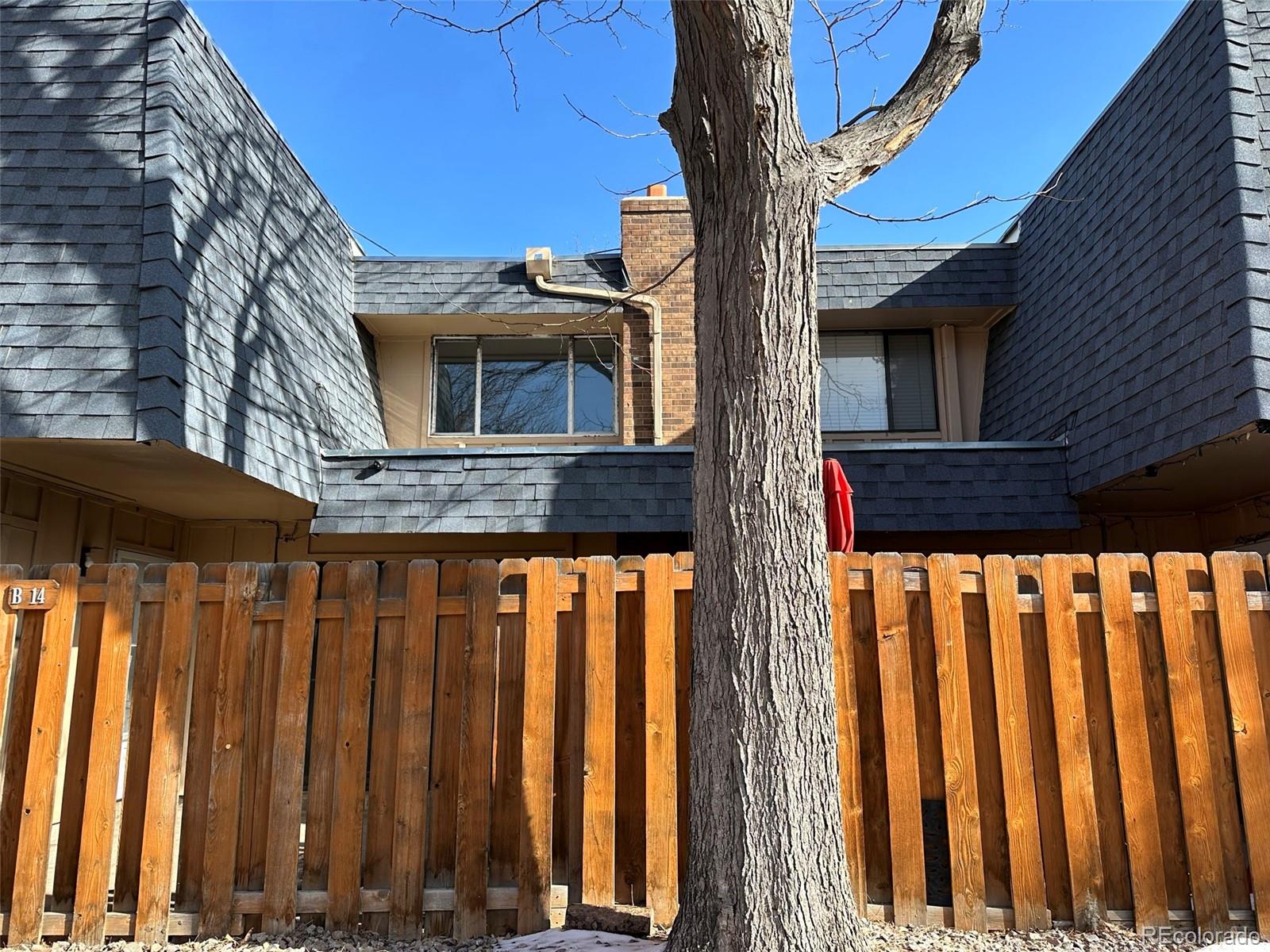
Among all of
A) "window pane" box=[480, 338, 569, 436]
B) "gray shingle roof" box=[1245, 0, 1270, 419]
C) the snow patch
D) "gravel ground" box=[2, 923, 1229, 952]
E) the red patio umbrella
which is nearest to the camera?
the snow patch

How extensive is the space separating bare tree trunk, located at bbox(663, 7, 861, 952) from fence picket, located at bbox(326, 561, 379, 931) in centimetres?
156

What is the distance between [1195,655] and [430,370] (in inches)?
352

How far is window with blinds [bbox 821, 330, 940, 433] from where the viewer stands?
34.8 ft

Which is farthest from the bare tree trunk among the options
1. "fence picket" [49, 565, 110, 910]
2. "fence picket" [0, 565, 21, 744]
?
"fence picket" [0, 565, 21, 744]

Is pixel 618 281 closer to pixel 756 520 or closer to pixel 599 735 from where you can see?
pixel 599 735

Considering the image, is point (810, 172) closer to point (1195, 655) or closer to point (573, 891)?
point (1195, 655)

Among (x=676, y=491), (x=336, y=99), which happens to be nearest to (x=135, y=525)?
(x=676, y=491)

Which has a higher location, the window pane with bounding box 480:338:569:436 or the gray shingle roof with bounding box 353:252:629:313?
the gray shingle roof with bounding box 353:252:629:313

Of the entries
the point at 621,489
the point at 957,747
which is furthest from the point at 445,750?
the point at 621,489

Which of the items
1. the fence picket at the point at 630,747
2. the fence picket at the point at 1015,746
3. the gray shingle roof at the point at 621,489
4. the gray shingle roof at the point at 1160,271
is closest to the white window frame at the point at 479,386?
the gray shingle roof at the point at 621,489

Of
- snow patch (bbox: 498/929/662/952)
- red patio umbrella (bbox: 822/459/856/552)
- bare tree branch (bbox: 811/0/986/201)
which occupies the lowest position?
snow patch (bbox: 498/929/662/952)

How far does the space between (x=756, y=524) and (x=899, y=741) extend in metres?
1.45

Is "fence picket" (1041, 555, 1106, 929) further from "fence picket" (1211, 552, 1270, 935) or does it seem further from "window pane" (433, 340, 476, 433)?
"window pane" (433, 340, 476, 433)

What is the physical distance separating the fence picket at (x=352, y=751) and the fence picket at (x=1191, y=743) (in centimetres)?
357
